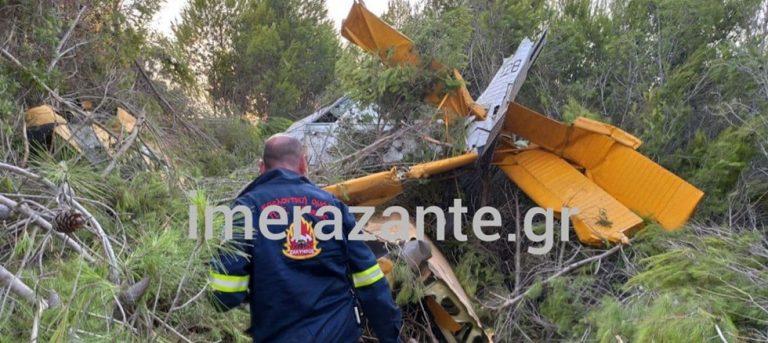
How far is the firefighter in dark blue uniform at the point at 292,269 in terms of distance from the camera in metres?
1.92

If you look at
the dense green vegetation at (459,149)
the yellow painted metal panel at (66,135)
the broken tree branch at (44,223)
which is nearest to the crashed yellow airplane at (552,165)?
the dense green vegetation at (459,149)

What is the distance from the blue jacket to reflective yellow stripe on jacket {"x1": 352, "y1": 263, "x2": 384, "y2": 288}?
20 mm

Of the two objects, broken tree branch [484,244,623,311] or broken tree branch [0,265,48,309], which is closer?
broken tree branch [0,265,48,309]

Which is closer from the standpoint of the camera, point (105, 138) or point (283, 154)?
point (283, 154)

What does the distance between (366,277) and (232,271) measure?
48cm

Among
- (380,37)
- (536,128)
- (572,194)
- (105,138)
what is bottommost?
(572,194)

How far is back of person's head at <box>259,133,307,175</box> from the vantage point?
2078 millimetres

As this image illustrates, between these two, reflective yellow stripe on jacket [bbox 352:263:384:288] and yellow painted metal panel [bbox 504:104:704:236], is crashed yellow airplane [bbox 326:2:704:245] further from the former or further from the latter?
reflective yellow stripe on jacket [bbox 352:263:384:288]

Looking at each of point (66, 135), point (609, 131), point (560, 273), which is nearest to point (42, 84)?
point (66, 135)

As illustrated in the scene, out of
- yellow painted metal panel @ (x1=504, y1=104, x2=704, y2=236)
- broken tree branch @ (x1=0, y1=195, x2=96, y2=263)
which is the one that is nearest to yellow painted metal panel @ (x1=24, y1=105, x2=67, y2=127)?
broken tree branch @ (x1=0, y1=195, x2=96, y2=263)

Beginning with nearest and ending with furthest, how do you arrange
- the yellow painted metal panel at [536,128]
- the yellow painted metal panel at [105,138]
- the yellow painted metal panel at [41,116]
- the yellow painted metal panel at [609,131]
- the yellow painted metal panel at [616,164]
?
1. the yellow painted metal panel at [41,116]
2. the yellow painted metal panel at [105,138]
3. the yellow painted metal panel at [616,164]
4. the yellow painted metal panel at [609,131]
5. the yellow painted metal panel at [536,128]

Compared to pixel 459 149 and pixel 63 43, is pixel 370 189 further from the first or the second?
pixel 63 43

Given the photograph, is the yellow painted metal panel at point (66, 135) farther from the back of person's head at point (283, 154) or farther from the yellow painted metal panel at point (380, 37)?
the yellow painted metal panel at point (380, 37)

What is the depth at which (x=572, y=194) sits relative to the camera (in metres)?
4.18
